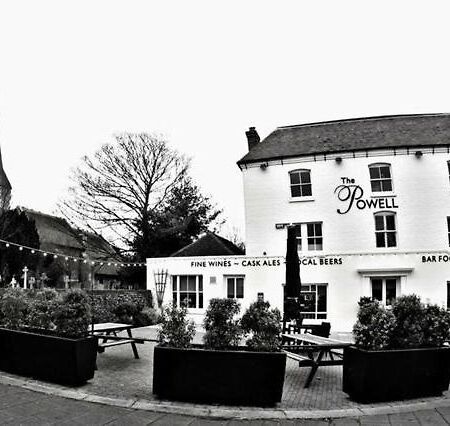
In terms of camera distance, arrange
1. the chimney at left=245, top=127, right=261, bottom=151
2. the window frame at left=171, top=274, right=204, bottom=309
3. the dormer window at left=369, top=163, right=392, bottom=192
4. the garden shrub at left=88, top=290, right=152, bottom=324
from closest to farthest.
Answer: the garden shrub at left=88, top=290, right=152, bottom=324, the dormer window at left=369, top=163, right=392, bottom=192, the window frame at left=171, top=274, right=204, bottom=309, the chimney at left=245, top=127, right=261, bottom=151

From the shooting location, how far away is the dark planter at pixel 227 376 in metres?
5.34

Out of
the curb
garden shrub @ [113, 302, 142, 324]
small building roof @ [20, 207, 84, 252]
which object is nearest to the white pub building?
garden shrub @ [113, 302, 142, 324]

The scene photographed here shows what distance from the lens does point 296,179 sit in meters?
19.5

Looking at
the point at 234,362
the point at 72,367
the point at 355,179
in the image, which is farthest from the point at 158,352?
the point at 355,179

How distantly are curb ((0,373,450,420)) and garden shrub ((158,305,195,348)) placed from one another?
2.53ft

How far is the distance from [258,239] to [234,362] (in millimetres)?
14120

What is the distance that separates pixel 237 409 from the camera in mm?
5238

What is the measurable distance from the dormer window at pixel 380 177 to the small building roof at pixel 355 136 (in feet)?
3.02

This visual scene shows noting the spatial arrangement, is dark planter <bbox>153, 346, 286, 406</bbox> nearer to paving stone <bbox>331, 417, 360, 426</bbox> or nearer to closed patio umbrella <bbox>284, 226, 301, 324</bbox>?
paving stone <bbox>331, 417, 360, 426</bbox>

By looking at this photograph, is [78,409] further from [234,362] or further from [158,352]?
Answer: [234,362]

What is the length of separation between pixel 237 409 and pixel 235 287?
45.0ft

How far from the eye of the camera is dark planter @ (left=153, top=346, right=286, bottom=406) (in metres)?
5.34

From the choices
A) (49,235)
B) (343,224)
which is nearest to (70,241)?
(49,235)

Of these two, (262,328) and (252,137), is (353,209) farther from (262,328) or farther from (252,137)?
(262,328)
